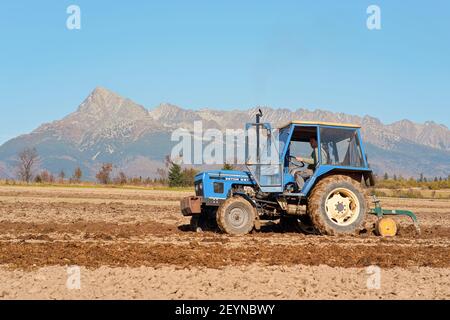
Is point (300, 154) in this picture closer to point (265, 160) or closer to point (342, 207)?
point (265, 160)

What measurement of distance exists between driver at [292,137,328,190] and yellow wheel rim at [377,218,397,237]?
1.91 meters

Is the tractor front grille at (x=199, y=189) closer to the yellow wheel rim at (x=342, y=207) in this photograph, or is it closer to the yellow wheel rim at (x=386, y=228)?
the yellow wheel rim at (x=342, y=207)

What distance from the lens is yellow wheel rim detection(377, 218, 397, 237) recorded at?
13.9 meters

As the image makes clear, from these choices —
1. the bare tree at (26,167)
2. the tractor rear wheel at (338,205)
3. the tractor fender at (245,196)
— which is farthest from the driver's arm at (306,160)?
the bare tree at (26,167)

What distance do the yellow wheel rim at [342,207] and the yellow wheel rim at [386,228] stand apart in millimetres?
798

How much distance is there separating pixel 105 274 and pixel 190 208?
5.74m

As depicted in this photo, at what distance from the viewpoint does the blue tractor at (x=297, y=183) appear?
13.2 m

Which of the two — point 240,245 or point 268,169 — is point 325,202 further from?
point 240,245

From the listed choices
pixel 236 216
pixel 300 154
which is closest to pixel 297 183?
pixel 300 154

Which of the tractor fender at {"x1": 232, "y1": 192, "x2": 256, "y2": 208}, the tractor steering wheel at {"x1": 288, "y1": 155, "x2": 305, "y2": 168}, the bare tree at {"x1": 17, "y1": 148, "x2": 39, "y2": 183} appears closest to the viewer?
the tractor fender at {"x1": 232, "y1": 192, "x2": 256, "y2": 208}

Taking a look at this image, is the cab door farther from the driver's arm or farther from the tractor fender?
the driver's arm

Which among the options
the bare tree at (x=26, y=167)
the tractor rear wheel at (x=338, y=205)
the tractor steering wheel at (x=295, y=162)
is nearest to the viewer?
the tractor rear wheel at (x=338, y=205)

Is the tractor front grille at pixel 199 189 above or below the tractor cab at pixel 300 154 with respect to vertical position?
below

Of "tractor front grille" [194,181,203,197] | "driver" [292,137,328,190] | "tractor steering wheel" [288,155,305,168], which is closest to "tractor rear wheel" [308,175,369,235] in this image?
"driver" [292,137,328,190]
